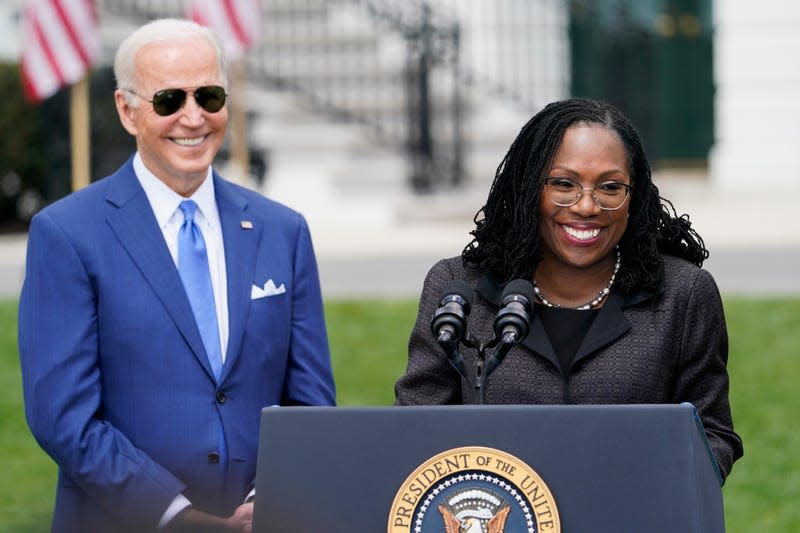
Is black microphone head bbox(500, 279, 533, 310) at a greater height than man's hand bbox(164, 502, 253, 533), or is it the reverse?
black microphone head bbox(500, 279, 533, 310)

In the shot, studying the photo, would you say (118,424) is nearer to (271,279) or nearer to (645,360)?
(271,279)

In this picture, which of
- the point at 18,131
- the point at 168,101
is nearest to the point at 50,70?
the point at 18,131

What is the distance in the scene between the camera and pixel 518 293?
145 inches

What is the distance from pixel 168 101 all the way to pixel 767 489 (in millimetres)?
4625

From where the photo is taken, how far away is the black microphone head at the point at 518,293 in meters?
3.64

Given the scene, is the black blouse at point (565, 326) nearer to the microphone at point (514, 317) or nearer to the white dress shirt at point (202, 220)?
the microphone at point (514, 317)

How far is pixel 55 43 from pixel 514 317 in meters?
11.7

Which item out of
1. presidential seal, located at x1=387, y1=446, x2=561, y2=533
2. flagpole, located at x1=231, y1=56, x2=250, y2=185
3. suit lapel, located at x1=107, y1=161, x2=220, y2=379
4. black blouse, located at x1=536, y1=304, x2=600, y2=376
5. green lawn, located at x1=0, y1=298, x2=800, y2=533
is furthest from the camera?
flagpole, located at x1=231, y1=56, x2=250, y2=185

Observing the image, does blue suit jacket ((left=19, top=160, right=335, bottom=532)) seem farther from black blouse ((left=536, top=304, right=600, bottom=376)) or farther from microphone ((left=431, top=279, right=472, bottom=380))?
microphone ((left=431, top=279, right=472, bottom=380))

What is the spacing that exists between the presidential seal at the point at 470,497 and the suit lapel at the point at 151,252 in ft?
3.39

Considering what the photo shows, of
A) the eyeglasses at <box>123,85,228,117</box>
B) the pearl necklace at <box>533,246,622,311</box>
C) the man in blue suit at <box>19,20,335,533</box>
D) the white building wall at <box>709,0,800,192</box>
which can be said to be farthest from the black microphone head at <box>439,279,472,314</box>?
the white building wall at <box>709,0,800,192</box>

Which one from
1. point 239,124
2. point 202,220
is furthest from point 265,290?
point 239,124

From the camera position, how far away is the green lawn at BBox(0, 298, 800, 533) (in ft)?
25.7

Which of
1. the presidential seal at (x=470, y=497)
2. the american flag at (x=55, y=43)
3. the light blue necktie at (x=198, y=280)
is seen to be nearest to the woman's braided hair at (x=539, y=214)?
the light blue necktie at (x=198, y=280)
